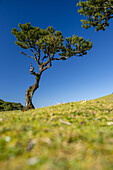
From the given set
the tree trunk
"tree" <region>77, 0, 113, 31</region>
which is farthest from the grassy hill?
"tree" <region>77, 0, 113, 31</region>

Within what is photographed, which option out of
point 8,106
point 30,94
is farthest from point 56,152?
point 8,106

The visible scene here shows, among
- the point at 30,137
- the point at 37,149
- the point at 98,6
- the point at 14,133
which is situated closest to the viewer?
the point at 37,149

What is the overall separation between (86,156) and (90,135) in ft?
3.48

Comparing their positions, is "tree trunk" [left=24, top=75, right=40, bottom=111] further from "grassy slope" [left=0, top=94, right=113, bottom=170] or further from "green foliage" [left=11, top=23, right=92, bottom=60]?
"grassy slope" [left=0, top=94, right=113, bottom=170]

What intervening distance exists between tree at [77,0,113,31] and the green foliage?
425cm

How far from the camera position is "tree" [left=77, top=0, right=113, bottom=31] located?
18953 millimetres

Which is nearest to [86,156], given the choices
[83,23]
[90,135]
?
[90,135]

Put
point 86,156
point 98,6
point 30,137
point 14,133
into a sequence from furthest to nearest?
point 98,6
point 14,133
point 30,137
point 86,156

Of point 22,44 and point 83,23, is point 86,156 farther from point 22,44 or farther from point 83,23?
point 22,44

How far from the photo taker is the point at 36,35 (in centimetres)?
2414

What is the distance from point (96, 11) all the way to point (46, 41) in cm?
1050

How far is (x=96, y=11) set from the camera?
20.1 meters

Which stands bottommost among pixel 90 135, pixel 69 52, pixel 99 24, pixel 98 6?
pixel 90 135

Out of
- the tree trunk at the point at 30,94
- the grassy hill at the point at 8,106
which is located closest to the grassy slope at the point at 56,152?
the tree trunk at the point at 30,94
